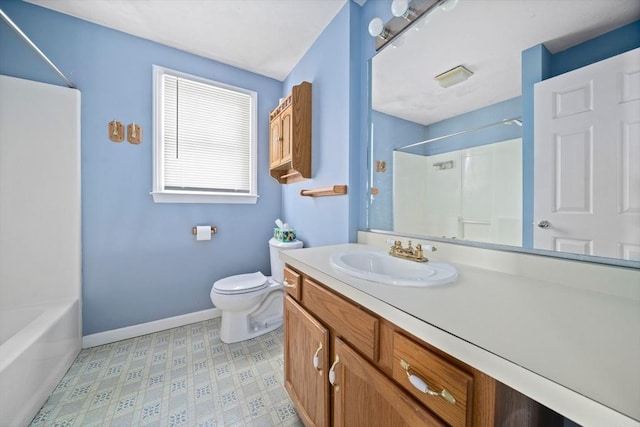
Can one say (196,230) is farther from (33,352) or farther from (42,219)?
(33,352)

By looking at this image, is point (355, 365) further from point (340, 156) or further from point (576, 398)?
point (340, 156)

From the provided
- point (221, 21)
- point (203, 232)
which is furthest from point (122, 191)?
point (221, 21)

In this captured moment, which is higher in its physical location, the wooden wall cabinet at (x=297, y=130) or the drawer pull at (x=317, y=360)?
the wooden wall cabinet at (x=297, y=130)

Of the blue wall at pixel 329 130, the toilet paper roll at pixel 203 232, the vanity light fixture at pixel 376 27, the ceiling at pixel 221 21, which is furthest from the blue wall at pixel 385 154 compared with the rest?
the toilet paper roll at pixel 203 232

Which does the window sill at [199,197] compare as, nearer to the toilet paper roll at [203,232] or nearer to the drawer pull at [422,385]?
the toilet paper roll at [203,232]

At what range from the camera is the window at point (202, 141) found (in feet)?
6.29

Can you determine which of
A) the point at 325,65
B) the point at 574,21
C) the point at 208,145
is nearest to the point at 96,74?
the point at 208,145

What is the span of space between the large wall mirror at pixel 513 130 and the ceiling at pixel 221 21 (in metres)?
0.74

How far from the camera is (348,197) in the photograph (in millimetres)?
1487

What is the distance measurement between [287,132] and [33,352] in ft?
6.26

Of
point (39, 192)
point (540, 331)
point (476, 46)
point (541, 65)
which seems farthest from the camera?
point (39, 192)

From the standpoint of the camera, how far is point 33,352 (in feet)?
3.74

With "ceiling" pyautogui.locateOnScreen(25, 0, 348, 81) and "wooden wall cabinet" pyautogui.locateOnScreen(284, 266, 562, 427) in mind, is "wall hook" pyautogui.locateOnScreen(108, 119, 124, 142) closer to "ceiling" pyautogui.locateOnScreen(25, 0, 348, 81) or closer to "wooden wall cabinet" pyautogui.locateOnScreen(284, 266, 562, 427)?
"ceiling" pyautogui.locateOnScreen(25, 0, 348, 81)

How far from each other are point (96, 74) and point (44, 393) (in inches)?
80.1
